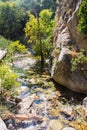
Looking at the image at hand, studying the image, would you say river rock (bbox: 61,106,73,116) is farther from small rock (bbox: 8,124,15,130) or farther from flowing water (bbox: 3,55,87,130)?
small rock (bbox: 8,124,15,130)

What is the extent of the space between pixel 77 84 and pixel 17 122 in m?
7.37

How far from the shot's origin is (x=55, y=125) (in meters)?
15.5

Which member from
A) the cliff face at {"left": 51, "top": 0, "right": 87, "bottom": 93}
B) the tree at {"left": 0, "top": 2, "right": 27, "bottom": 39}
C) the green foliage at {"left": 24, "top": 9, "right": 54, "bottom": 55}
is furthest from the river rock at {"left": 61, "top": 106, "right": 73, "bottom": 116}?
the tree at {"left": 0, "top": 2, "right": 27, "bottom": 39}

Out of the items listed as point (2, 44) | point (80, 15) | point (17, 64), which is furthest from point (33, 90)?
point (2, 44)

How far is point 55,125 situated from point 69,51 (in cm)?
853

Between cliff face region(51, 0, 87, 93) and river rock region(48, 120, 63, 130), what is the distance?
17.6 ft

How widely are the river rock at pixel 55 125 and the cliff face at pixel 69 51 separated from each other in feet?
17.6

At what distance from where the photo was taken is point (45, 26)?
36.8 metres

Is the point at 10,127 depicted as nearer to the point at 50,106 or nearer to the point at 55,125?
the point at 55,125

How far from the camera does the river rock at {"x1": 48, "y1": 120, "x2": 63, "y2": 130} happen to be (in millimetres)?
15156

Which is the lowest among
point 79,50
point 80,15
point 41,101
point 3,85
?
point 41,101

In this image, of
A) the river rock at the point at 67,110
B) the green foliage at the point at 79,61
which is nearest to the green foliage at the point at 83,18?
the green foliage at the point at 79,61

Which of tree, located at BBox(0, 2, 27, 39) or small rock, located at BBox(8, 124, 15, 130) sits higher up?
tree, located at BBox(0, 2, 27, 39)

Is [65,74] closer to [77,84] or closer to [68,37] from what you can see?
[77,84]
